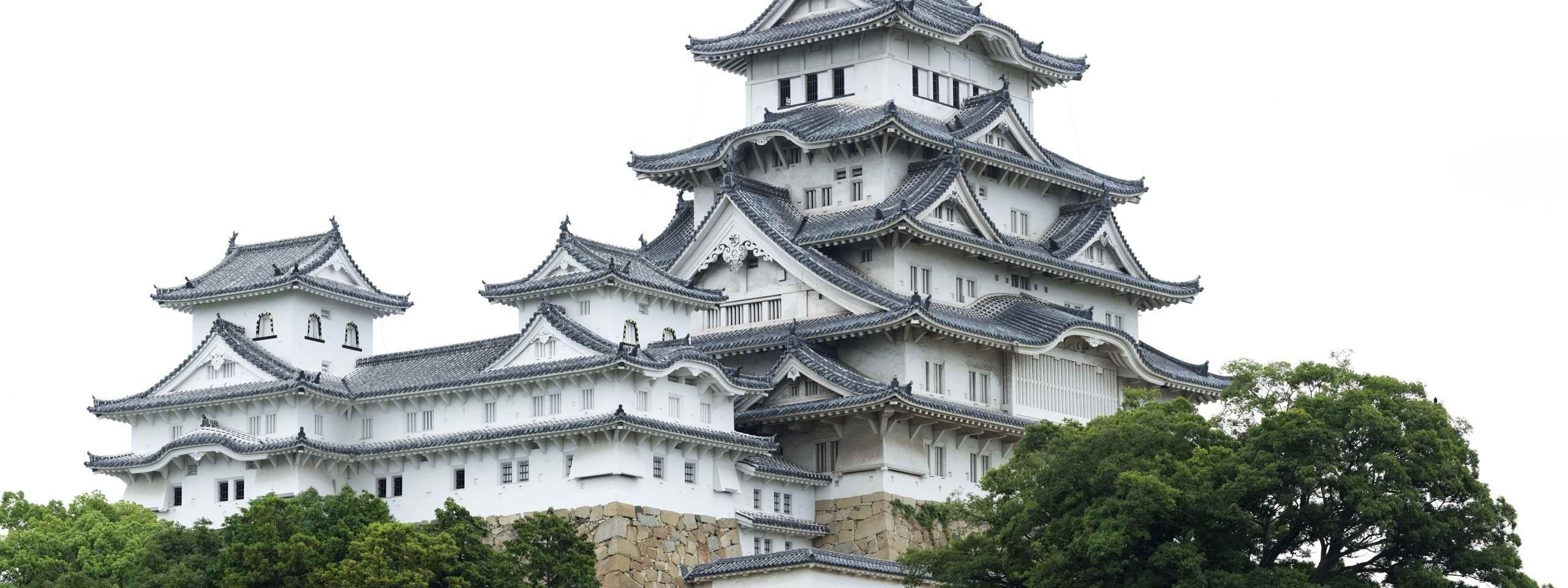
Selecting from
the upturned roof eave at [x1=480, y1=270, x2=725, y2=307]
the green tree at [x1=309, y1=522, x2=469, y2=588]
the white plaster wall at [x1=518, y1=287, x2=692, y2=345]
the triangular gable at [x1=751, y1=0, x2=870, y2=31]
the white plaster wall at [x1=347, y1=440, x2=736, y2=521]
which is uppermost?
the triangular gable at [x1=751, y1=0, x2=870, y2=31]

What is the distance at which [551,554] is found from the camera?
68.9m

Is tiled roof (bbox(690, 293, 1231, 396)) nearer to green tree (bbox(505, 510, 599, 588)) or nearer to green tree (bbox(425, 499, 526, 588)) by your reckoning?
green tree (bbox(505, 510, 599, 588))

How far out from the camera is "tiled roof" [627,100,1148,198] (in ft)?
280

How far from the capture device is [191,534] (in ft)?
232

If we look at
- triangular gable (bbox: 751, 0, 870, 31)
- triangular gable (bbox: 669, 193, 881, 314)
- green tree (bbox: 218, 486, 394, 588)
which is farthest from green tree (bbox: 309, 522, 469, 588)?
triangular gable (bbox: 751, 0, 870, 31)

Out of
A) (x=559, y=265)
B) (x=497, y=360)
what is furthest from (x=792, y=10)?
(x=497, y=360)

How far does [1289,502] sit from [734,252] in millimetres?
24719

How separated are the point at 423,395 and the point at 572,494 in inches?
235

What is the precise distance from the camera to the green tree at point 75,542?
7056cm

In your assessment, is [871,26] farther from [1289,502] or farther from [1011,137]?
[1289,502]

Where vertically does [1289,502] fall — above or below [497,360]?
below

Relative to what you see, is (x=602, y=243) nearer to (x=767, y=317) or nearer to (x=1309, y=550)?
(x=767, y=317)

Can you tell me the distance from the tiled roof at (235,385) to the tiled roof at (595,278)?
5.25m

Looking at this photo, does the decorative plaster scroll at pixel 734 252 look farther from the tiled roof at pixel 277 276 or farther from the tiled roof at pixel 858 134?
the tiled roof at pixel 277 276
